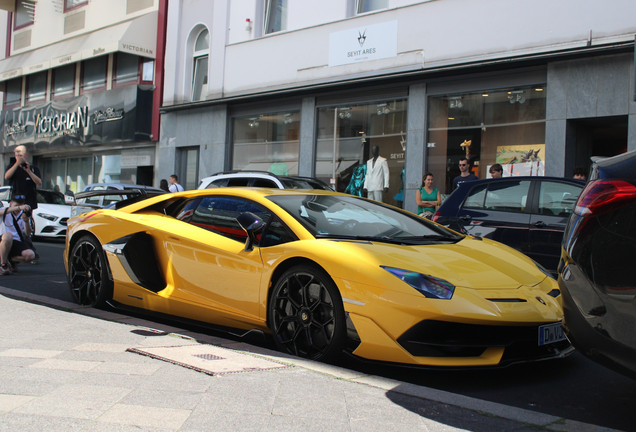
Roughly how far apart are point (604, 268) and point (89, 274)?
14.8 feet

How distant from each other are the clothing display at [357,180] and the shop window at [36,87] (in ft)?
58.4

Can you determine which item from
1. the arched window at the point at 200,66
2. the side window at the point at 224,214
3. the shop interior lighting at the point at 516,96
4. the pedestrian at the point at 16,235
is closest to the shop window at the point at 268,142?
the arched window at the point at 200,66

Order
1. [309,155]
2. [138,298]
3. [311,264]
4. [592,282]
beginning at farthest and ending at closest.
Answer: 1. [309,155]
2. [138,298]
3. [311,264]
4. [592,282]

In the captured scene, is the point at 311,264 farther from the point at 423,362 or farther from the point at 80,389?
the point at 80,389

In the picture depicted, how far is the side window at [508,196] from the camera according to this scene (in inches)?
300

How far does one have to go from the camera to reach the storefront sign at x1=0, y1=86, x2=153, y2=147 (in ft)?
67.4

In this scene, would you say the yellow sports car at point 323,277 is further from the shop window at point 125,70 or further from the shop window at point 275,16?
the shop window at point 125,70

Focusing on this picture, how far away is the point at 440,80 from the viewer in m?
13.1

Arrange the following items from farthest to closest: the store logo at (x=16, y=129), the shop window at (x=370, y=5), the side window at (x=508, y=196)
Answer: the store logo at (x=16, y=129), the shop window at (x=370, y=5), the side window at (x=508, y=196)

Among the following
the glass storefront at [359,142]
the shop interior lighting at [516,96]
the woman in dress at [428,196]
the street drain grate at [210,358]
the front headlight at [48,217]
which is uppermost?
the shop interior lighting at [516,96]

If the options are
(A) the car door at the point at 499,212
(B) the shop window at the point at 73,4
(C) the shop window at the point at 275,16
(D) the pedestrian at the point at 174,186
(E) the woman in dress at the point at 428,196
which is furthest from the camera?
(B) the shop window at the point at 73,4

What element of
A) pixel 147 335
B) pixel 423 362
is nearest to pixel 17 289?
pixel 147 335

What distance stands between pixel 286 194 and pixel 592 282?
2622 mm

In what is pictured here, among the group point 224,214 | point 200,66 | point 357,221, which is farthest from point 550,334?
point 200,66
